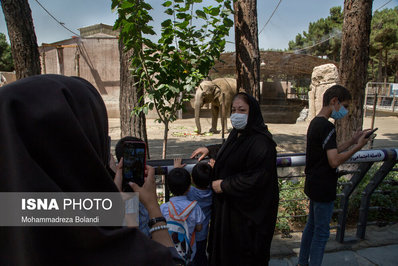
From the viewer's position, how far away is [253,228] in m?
2.16

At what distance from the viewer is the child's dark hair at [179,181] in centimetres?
211

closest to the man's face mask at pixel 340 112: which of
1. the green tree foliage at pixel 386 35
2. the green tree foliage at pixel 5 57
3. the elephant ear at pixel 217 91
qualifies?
the elephant ear at pixel 217 91

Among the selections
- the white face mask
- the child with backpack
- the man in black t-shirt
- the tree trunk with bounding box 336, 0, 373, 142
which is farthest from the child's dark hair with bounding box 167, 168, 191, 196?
the tree trunk with bounding box 336, 0, 373, 142

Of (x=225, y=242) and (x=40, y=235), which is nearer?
(x=40, y=235)

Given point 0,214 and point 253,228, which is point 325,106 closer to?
point 253,228

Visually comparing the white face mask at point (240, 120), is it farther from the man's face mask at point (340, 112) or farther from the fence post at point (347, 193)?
the fence post at point (347, 193)

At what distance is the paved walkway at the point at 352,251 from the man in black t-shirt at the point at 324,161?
1.52 feet

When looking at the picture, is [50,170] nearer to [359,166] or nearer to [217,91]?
[359,166]

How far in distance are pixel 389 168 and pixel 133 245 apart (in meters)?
3.05

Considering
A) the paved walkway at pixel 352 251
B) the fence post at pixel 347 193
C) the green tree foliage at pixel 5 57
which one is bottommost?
the paved walkway at pixel 352 251

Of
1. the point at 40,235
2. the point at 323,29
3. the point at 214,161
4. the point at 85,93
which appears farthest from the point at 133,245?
the point at 323,29

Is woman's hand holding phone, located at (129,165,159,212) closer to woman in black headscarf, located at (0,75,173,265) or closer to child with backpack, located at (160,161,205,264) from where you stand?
woman in black headscarf, located at (0,75,173,265)

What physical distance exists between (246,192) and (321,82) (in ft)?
25.8

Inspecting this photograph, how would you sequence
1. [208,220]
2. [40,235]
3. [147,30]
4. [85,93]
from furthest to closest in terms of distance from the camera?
[147,30]
[208,220]
[85,93]
[40,235]
